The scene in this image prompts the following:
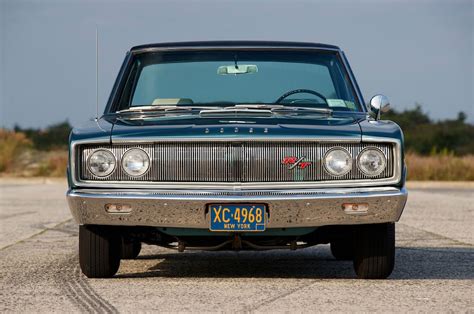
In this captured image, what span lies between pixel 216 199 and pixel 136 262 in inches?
83.7

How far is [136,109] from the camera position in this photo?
8344mm

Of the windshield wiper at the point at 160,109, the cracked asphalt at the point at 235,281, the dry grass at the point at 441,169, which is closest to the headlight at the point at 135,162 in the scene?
the cracked asphalt at the point at 235,281

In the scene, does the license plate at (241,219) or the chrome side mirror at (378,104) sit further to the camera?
the chrome side mirror at (378,104)

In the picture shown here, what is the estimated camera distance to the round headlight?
7191 mm

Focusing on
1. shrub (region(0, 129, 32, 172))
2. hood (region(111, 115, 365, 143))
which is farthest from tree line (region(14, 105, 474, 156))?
hood (region(111, 115, 365, 143))

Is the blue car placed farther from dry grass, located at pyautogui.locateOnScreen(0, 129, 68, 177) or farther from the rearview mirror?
dry grass, located at pyautogui.locateOnScreen(0, 129, 68, 177)

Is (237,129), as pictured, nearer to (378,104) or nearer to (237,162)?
(237,162)

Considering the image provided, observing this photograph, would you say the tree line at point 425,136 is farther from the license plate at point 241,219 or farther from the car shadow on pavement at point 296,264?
the license plate at point 241,219

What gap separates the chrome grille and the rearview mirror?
1.47 meters

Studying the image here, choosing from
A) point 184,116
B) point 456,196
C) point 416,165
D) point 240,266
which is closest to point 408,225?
point 240,266

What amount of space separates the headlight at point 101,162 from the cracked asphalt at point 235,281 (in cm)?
Answer: 76

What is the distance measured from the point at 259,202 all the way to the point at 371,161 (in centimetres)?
81

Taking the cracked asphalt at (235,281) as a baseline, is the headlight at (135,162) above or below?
above

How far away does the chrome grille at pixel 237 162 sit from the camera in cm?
716
